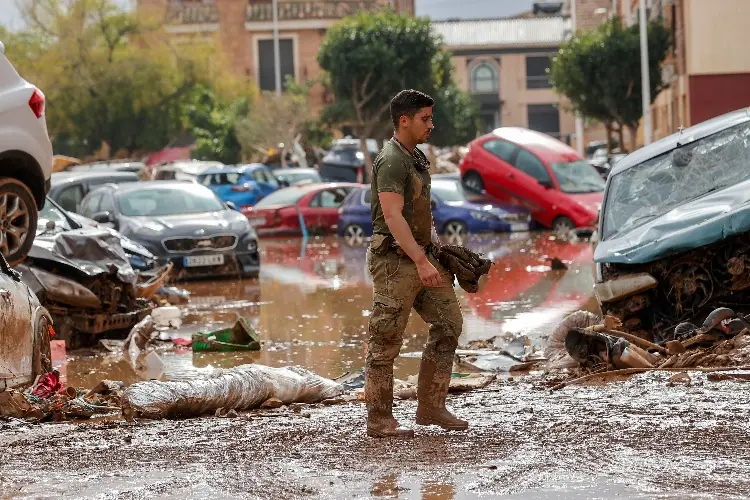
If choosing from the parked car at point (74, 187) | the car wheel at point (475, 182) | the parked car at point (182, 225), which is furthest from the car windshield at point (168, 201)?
the car wheel at point (475, 182)

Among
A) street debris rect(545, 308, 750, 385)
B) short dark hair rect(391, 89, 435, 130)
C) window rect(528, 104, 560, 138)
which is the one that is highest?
short dark hair rect(391, 89, 435, 130)

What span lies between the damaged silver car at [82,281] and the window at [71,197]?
378 inches

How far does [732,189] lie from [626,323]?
1.33 meters

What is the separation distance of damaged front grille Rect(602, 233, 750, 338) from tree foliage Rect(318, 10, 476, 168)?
128 feet

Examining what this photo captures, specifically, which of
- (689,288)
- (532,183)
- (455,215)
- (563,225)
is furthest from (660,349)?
(532,183)

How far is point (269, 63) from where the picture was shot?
79.5 meters

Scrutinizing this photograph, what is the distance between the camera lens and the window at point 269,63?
79062 millimetres

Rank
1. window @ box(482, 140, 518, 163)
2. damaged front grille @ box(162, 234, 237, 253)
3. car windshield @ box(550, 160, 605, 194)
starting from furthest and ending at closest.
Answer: window @ box(482, 140, 518, 163) < car windshield @ box(550, 160, 605, 194) < damaged front grille @ box(162, 234, 237, 253)

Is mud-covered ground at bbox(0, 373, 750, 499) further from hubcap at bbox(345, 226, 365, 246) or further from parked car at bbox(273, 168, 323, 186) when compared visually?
parked car at bbox(273, 168, 323, 186)

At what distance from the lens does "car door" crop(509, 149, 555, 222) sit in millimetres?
29875

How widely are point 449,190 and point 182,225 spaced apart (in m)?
10.6

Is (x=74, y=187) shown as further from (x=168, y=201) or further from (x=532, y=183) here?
(x=532, y=183)

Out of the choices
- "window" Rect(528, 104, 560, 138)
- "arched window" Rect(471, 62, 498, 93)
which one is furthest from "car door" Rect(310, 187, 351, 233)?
"window" Rect(528, 104, 560, 138)

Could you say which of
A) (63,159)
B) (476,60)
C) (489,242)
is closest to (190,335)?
(489,242)
